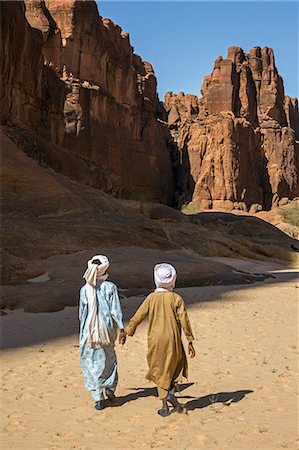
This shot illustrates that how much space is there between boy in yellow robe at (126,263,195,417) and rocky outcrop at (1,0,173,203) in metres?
20.7

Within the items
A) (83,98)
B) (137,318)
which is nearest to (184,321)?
(137,318)

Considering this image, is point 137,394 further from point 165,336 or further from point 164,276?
point 164,276

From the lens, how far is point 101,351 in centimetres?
498

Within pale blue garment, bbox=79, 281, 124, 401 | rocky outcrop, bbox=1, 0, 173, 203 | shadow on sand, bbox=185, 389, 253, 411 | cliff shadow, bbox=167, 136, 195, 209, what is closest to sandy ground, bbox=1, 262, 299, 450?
shadow on sand, bbox=185, 389, 253, 411

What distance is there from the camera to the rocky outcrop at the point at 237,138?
54562 mm

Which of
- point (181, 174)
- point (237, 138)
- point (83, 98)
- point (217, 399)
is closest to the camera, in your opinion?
point (217, 399)

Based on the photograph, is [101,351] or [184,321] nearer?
[184,321]

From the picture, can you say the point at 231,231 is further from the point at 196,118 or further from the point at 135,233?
the point at 196,118

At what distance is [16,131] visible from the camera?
972 inches

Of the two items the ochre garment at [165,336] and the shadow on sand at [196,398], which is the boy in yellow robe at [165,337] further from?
the shadow on sand at [196,398]

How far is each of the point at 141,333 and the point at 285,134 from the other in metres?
60.4

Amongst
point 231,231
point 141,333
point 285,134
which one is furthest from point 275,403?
point 285,134

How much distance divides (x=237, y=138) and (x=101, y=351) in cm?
5333

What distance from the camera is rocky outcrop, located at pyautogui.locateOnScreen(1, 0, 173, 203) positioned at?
2634cm
